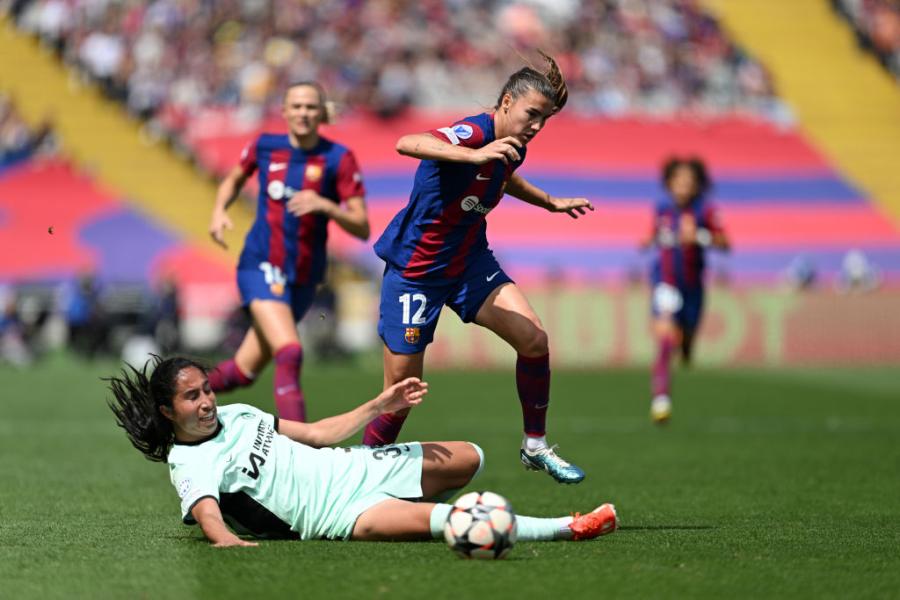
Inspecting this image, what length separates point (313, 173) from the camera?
973cm

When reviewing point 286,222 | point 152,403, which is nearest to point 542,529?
point 152,403

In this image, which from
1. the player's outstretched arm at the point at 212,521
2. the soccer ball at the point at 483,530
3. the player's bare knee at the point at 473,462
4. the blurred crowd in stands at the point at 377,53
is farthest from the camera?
the blurred crowd in stands at the point at 377,53

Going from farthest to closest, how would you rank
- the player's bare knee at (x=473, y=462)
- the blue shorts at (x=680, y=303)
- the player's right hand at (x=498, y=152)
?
the blue shorts at (x=680, y=303), the player's bare knee at (x=473, y=462), the player's right hand at (x=498, y=152)

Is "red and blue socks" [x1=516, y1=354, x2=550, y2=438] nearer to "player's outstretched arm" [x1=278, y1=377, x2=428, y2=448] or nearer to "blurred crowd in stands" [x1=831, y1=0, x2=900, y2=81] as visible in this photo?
"player's outstretched arm" [x1=278, y1=377, x2=428, y2=448]

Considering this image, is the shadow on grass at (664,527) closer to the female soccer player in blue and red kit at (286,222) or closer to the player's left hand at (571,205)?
the player's left hand at (571,205)

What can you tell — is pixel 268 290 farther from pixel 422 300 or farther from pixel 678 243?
pixel 678 243

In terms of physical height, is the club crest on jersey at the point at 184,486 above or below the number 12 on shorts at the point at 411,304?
below

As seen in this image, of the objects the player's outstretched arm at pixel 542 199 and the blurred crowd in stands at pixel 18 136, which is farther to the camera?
the blurred crowd in stands at pixel 18 136

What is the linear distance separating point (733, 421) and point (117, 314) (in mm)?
14938

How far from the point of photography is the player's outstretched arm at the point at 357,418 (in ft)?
21.1

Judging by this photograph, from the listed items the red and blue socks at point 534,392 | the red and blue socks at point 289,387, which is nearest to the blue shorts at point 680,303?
the red and blue socks at point 289,387

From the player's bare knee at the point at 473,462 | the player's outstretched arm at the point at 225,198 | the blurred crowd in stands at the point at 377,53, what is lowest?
the player's bare knee at the point at 473,462

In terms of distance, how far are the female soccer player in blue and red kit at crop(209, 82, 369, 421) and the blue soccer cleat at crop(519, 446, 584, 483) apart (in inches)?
91.6

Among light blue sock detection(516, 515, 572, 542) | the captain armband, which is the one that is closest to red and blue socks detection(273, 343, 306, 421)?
light blue sock detection(516, 515, 572, 542)
